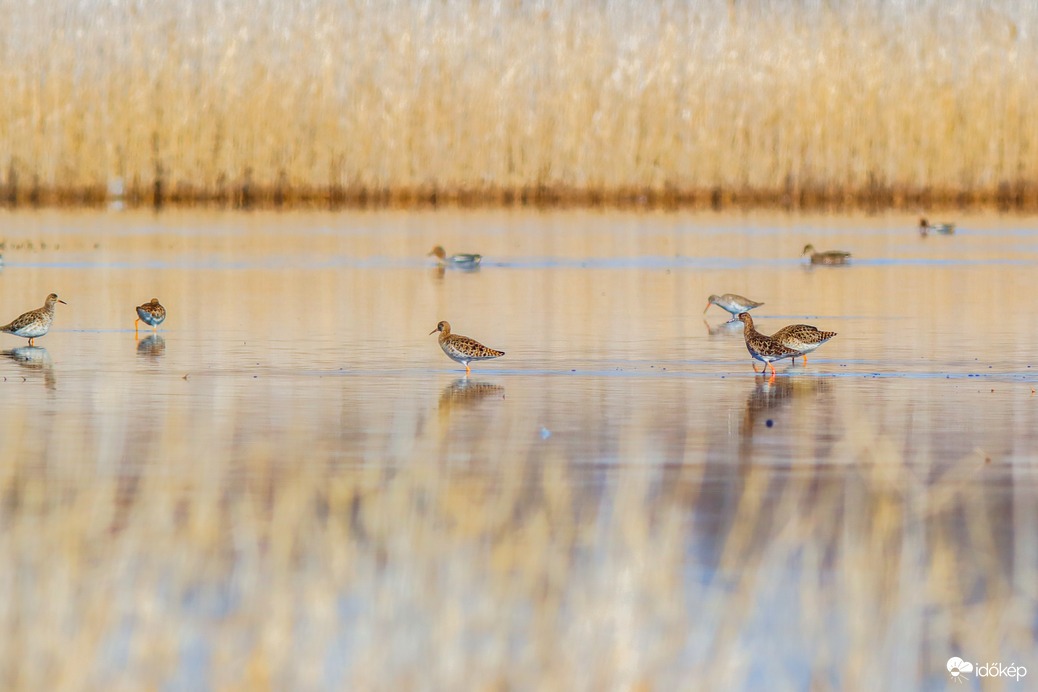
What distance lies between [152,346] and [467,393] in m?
5.65

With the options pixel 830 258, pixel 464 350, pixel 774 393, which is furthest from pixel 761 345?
pixel 830 258

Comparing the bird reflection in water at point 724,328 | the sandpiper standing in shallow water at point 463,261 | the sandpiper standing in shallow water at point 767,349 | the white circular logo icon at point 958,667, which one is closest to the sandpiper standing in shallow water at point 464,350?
the sandpiper standing in shallow water at point 767,349

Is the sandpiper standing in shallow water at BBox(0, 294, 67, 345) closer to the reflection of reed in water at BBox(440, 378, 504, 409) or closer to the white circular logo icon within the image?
the reflection of reed in water at BBox(440, 378, 504, 409)

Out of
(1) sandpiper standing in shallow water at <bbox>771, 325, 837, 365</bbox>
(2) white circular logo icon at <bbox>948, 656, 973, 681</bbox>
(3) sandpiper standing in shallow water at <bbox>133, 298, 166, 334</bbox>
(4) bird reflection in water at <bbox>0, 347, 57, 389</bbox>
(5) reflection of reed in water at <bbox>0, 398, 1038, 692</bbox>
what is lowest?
(2) white circular logo icon at <bbox>948, 656, 973, 681</bbox>

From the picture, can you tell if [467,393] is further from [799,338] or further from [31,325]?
[31,325]

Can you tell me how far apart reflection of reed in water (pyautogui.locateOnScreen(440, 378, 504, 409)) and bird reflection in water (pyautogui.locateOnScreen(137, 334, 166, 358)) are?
410 centimetres

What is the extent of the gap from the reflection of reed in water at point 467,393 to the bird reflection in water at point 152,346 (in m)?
4.10

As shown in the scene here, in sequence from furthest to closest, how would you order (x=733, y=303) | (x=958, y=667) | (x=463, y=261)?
1. (x=463, y=261)
2. (x=733, y=303)
3. (x=958, y=667)

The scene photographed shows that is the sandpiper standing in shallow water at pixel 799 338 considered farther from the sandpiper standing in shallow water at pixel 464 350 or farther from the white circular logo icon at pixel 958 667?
the white circular logo icon at pixel 958 667

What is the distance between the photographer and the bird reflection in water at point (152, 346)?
1888cm

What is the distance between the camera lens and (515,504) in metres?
10.1

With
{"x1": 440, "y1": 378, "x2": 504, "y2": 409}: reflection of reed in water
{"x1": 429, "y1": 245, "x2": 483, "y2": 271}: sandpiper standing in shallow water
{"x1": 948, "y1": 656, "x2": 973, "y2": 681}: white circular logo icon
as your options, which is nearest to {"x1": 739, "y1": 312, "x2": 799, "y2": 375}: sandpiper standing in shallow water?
{"x1": 440, "y1": 378, "x2": 504, "y2": 409}: reflection of reed in water

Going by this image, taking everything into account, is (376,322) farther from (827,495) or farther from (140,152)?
(140,152)

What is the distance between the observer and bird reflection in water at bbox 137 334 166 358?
18.9 m
